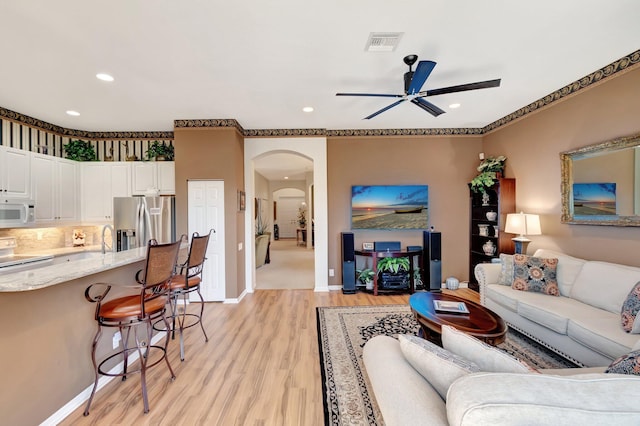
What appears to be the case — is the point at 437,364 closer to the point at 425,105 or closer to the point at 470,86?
the point at 470,86

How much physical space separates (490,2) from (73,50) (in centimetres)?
352

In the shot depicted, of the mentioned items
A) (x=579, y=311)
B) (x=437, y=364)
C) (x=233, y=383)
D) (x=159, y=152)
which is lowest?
(x=233, y=383)

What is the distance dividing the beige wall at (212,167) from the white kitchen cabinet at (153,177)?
0.56m

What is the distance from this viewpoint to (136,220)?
421cm

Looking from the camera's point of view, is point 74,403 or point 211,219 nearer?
point 74,403

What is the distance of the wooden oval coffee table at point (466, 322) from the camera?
2.13 meters

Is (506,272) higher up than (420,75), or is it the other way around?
(420,75)

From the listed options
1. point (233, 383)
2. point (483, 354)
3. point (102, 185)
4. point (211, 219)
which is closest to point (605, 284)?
point (483, 354)

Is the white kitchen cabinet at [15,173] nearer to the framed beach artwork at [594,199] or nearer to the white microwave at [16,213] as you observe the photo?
the white microwave at [16,213]

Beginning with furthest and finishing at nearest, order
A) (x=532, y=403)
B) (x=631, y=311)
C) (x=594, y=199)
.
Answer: (x=594, y=199)
(x=631, y=311)
(x=532, y=403)

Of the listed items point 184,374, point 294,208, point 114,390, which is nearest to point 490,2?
point 184,374

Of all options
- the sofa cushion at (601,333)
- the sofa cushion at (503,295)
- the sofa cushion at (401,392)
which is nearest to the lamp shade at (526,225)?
the sofa cushion at (503,295)

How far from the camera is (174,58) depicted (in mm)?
2633

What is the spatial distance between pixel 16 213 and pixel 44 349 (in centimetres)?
288
